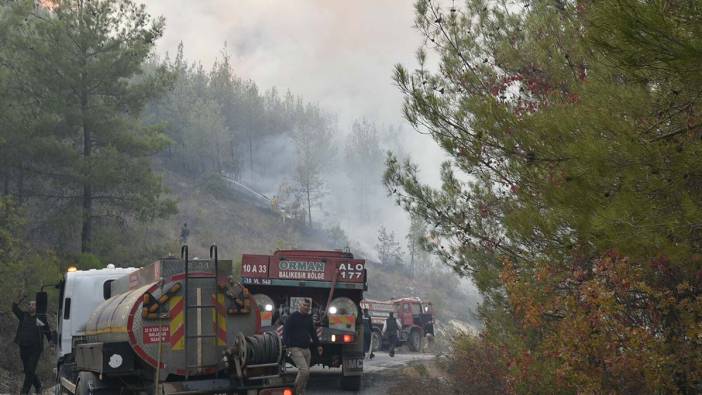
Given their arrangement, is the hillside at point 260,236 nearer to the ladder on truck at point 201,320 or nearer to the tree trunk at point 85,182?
the tree trunk at point 85,182

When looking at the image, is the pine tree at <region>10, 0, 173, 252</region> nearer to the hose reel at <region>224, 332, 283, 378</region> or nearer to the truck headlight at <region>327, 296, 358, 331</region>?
the truck headlight at <region>327, 296, 358, 331</region>

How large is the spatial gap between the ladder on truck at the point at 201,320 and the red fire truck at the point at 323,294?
686 cm

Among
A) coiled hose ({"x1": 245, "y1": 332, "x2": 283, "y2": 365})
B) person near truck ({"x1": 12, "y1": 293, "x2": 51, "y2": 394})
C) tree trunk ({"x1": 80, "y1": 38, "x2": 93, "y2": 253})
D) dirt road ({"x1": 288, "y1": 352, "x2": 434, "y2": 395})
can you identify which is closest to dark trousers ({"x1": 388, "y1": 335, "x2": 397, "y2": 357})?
dirt road ({"x1": 288, "y1": 352, "x2": 434, "y2": 395})

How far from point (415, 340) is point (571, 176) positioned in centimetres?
2970

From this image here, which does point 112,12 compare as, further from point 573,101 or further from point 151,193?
point 573,101

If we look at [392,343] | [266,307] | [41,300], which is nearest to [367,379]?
[266,307]

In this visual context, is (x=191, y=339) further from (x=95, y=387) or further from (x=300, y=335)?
(x=300, y=335)

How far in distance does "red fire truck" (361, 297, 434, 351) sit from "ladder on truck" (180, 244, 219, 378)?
77.9 ft

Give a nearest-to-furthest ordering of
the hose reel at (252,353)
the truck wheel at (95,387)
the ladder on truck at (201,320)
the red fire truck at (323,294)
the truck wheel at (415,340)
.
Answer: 1. the hose reel at (252,353)
2. the ladder on truck at (201,320)
3. the truck wheel at (95,387)
4. the red fire truck at (323,294)
5. the truck wheel at (415,340)

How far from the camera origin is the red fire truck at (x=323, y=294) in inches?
672

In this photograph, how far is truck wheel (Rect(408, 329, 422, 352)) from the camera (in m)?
35.9

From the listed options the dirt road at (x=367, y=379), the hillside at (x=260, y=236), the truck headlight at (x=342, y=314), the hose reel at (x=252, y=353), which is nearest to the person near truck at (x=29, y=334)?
the dirt road at (x=367, y=379)

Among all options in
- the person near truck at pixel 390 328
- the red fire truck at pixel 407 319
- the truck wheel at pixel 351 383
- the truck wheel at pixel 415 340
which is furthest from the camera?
the truck wheel at pixel 415 340

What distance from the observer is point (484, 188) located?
527 inches
